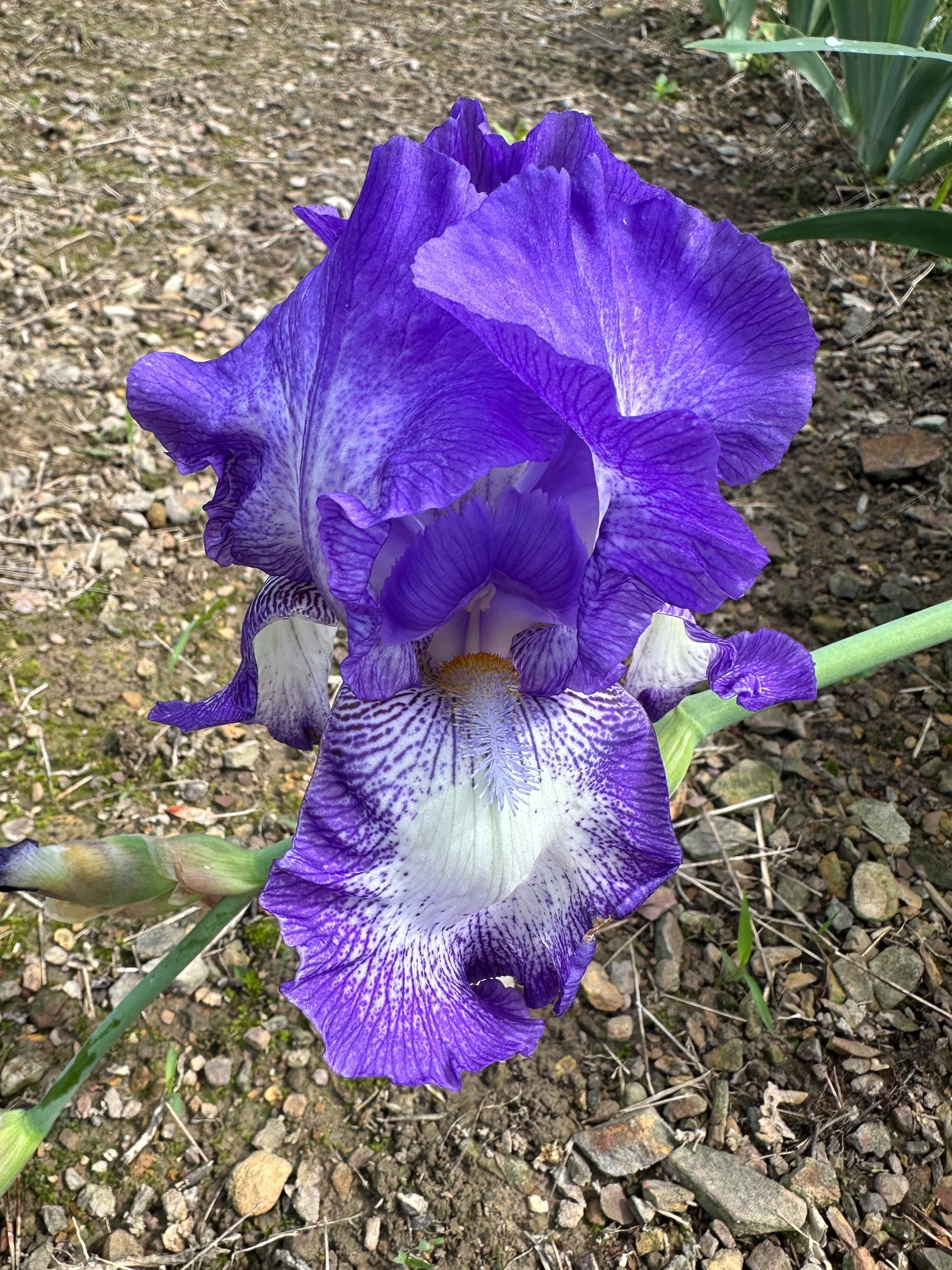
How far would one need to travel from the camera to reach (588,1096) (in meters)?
1.58

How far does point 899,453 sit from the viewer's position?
258 centimetres

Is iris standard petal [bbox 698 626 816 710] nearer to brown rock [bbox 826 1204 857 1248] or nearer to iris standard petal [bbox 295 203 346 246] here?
iris standard petal [bbox 295 203 346 246]

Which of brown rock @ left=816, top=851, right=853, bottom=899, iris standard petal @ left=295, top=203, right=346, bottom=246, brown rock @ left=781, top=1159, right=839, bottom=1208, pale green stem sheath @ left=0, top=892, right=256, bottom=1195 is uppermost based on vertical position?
iris standard petal @ left=295, top=203, right=346, bottom=246

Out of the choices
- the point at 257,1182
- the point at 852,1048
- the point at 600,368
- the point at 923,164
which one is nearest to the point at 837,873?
the point at 852,1048

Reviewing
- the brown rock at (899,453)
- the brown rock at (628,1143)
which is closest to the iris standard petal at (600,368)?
the brown rock at (628,1143)

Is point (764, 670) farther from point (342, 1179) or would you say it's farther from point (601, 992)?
point (342, 1179)

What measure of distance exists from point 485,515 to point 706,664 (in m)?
0.41

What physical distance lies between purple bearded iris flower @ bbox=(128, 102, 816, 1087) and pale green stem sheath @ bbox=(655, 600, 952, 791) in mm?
192

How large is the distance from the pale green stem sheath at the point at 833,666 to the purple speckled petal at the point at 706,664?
6 centimetres

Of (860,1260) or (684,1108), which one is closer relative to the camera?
(860,1260)

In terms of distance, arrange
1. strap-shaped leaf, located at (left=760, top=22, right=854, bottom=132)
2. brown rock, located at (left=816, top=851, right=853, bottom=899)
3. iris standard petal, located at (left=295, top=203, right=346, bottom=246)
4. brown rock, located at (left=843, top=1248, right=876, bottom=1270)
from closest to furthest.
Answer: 1. iris standard petal, located at (left=295, top=203, right=346, bottom=246)
2. brown rock, located at (left=843, top=1248, right=876, bottom=1270)
3. brown rock, located at (left=816, top=851, right=853, bottom=899)
4. strap-shaped leaf, located at (left=760, top=22, right=854, bottom=132)

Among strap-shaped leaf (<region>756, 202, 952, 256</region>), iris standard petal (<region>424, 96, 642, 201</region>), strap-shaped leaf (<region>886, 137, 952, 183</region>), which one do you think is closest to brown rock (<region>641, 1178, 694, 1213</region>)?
iris standard petal (<region>424, 96, 642, 201</region>)

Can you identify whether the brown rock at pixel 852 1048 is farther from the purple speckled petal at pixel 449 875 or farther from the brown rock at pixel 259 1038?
the brown rock at pixel 259 1038

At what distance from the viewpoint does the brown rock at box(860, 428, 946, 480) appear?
256 centimetres
